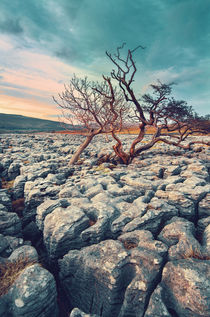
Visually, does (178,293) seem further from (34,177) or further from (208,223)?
(34,177)

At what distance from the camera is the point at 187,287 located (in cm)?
359

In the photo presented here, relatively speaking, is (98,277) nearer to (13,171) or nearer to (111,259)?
(111,259)

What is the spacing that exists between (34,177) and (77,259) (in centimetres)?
830

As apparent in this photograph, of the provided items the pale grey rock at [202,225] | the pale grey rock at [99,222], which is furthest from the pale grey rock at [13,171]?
the pale grey rock at [202,225]

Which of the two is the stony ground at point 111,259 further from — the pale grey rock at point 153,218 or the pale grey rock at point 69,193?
the pale grey rock at point 69,193

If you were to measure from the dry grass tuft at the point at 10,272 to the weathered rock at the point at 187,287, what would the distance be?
12.0 ft

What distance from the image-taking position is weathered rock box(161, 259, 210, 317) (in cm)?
333

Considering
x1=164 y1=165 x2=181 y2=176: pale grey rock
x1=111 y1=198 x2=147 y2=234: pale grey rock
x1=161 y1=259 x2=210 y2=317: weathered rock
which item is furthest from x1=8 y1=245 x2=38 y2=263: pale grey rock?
x1=164 y1=165 x2=181 y2=176: pale grey rock

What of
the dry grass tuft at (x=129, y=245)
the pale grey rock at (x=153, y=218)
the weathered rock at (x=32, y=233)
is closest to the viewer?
the dry grass tuft at (x=129, y=245)

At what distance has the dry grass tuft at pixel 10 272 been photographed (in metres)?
3.99

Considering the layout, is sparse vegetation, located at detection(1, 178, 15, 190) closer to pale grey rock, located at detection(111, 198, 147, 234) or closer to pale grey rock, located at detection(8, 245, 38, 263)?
pale grey rock, located at detection(8, 245, 38, 263)

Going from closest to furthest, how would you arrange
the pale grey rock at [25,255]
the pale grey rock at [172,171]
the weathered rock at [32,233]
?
1. the pale grey rock at [25,255]
2. the weathered rock at [32,233]
3. the pale grey rock at [172,171]

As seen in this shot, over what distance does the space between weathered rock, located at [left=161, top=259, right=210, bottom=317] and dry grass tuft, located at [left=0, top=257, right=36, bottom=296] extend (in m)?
3.66

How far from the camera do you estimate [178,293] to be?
363 cm
